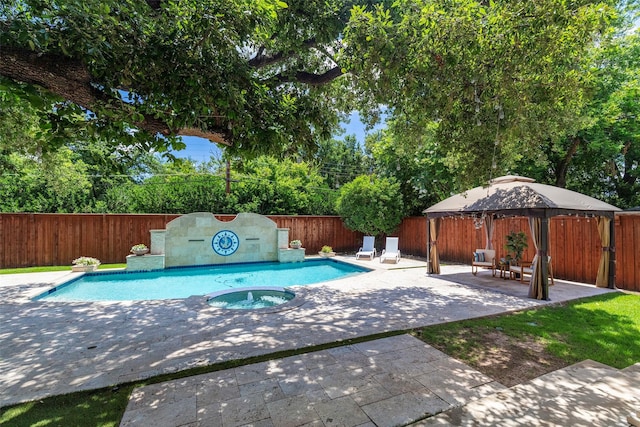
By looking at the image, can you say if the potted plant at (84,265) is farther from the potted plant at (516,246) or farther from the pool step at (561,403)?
the potted plant at (516,246)

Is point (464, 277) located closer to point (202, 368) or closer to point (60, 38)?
point (202, 368)

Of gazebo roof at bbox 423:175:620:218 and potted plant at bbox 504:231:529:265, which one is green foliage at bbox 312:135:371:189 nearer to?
gazebo roof at bbox 423:175:620:218

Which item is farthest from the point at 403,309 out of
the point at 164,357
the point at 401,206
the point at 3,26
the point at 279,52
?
the point at 401,206

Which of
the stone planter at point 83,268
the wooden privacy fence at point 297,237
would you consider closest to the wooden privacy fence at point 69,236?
the wooden privacy fence at point 297,237

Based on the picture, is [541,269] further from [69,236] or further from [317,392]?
[69,236]

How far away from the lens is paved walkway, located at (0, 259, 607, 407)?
3336 millimetres

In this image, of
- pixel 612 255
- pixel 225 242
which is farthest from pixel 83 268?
pixel 612 255

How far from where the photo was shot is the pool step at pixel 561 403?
245 cm

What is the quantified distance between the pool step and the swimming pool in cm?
713

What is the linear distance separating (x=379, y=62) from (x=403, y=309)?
4.31 meters

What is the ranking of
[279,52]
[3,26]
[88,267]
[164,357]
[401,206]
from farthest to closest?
[401,206], [88,267], [279,52], [164,357], [3,26]

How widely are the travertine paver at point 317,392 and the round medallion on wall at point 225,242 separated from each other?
947 cm

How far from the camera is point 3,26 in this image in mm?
2473

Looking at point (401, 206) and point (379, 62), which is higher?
point (379, 62)
